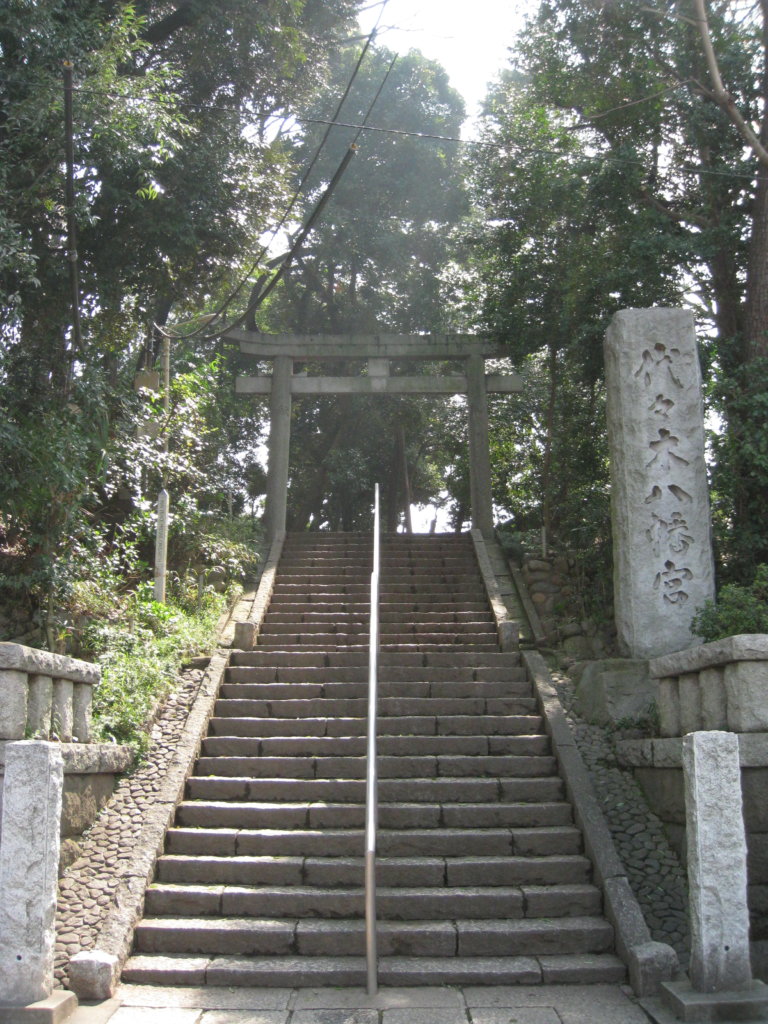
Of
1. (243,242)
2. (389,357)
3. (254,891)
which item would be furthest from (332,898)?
(389,357)

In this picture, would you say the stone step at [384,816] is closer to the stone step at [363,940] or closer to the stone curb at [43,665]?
the stone step at [363,940]

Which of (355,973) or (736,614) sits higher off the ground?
(736,614)

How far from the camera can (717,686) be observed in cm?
519

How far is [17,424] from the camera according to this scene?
7.78m

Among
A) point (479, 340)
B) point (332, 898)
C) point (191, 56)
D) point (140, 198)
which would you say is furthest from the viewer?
point (479, 340)

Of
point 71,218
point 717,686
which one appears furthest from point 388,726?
point 71,218

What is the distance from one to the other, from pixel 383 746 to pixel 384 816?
763mm

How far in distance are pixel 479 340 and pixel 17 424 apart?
23.0 feet

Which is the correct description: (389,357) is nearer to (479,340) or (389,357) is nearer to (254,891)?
(479,340)

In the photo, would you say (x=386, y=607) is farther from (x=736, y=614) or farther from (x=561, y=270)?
(x=561, y=270)

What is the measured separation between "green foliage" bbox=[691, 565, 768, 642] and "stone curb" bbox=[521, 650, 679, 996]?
1.26 metres

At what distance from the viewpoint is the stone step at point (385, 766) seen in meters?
6.26

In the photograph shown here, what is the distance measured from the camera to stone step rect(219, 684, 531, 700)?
730 cm

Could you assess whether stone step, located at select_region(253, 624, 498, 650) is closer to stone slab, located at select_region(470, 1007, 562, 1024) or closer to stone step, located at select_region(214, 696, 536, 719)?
stone step, located at select_region(214, 696, 536, 719)
